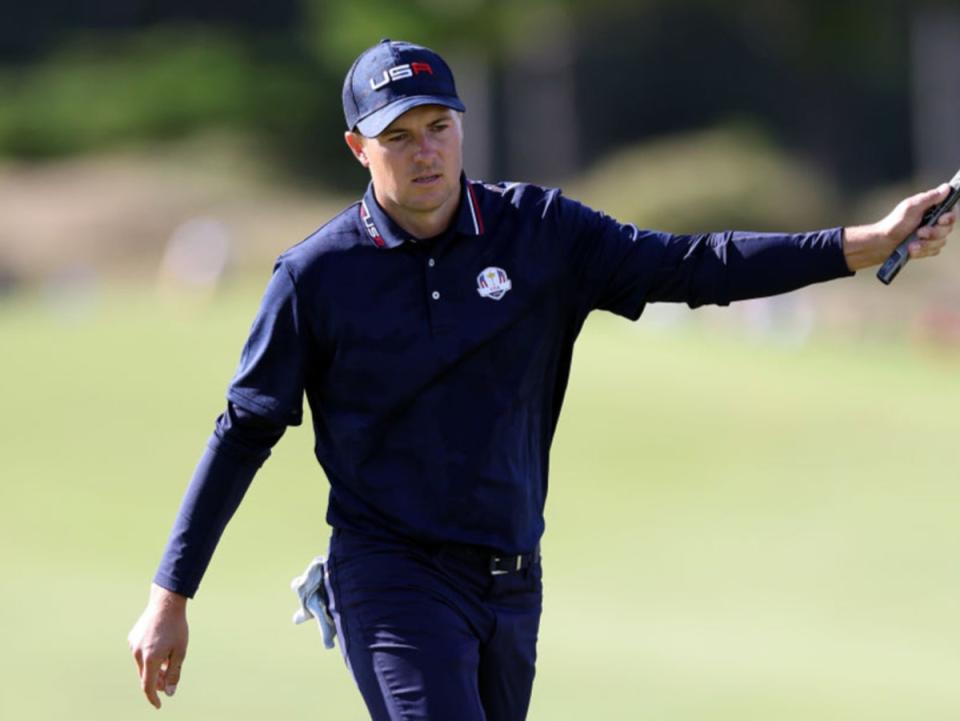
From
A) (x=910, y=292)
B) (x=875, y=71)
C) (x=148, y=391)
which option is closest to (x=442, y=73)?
(x=148, y=391)

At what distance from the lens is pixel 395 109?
16.1 feet

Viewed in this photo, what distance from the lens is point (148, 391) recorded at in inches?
800

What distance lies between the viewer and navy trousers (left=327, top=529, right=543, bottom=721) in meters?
4.84

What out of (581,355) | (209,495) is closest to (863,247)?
(209,495)

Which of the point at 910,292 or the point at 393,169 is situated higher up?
the point at 910,292

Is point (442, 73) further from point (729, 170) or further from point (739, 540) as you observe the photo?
point (729, 170)

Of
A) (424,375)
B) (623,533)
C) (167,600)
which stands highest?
(623,533)

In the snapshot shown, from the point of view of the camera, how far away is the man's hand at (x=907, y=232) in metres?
4.73

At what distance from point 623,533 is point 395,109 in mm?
10878

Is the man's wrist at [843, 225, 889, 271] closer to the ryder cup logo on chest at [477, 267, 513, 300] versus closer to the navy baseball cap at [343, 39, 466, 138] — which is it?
the ryder cup logo on chest at [477, 267, 513, 300]

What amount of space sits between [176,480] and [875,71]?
25362mm

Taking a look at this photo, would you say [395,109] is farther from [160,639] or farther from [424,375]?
[160,639]

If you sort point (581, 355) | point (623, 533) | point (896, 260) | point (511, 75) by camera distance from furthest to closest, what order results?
point (511, 75)
point (581, 355)
point (623, 533)
point (896, 260)

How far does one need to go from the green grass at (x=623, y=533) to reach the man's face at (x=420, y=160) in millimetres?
4551
